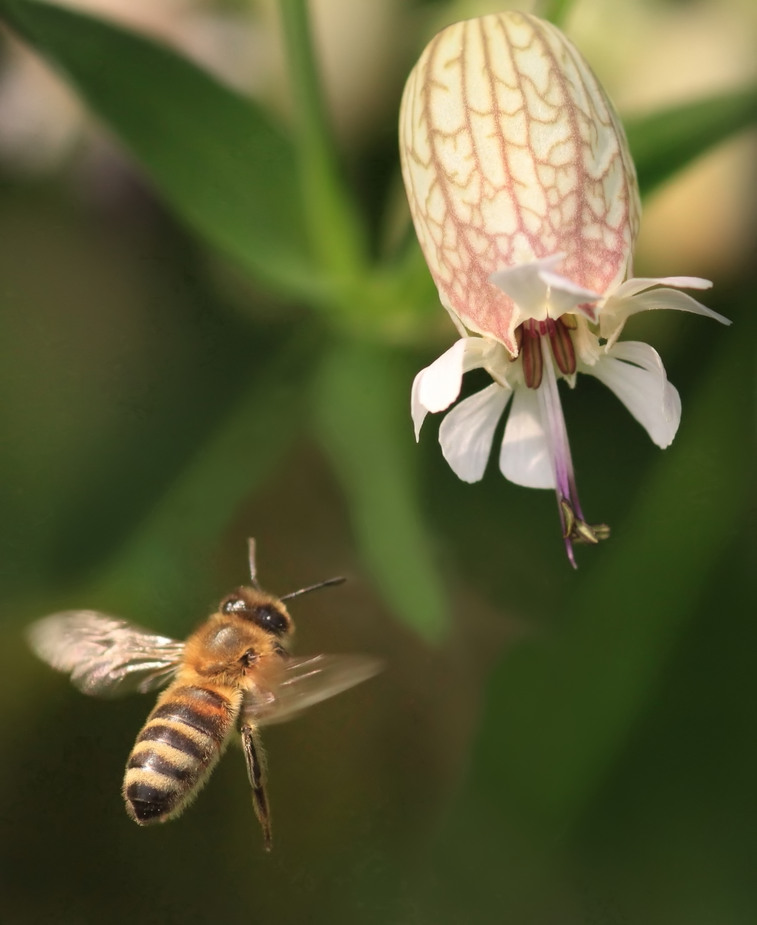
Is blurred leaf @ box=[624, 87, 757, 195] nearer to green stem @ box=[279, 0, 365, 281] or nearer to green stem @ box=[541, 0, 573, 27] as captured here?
green stem @ box=[541, 0, 573, 27]

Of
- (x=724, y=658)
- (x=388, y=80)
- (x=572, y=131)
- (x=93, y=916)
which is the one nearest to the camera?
(x=572, y=131)

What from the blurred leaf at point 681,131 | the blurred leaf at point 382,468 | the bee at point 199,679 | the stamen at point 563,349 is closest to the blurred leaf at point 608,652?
the blurred leaf at point 382,468

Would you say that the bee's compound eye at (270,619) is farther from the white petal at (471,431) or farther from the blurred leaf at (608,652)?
the blurred leaf at (608,652)

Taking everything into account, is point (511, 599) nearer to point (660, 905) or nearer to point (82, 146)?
point (660, 905)

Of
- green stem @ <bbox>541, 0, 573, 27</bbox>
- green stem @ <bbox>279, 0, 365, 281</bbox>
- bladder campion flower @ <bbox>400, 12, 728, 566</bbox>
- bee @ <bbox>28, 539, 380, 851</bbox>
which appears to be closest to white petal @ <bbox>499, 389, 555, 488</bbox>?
bladder campion flower @ <bbox>400, 12, 728, 566</bbox>

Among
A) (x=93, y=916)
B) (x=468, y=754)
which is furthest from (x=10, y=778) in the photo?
(x=468, y=754)

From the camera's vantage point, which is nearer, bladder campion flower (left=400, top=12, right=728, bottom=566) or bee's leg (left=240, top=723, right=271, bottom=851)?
bladder campion flower (left=400, top=12, right=728, bottom=566)
